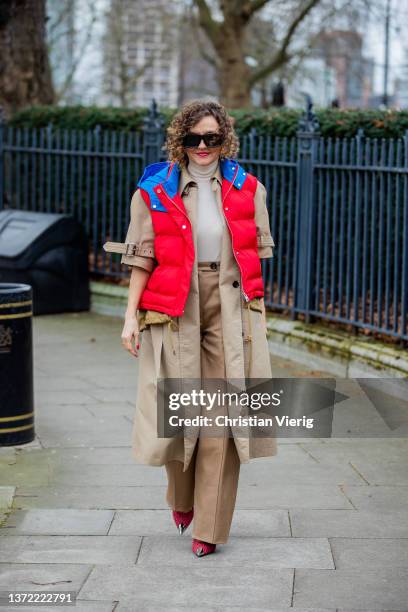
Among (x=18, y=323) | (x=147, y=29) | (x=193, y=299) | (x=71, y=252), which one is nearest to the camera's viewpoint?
(x=193, y=299)

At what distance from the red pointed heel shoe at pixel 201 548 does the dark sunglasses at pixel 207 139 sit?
1686mm

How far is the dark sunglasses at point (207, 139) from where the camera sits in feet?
16.4

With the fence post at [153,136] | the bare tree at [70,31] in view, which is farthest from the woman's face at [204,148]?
the bare tree at [70,31]

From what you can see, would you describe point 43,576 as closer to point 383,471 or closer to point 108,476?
point 108,476

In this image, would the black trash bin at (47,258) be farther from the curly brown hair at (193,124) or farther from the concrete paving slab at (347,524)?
the curly brown hair at (193,124)

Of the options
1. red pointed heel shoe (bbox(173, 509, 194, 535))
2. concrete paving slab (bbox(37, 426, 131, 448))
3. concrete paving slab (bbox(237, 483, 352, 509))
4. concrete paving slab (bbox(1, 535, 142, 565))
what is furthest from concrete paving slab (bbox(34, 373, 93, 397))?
red pointed heel shoe (bbox(173, 509, 194, 535))

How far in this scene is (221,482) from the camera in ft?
16.8

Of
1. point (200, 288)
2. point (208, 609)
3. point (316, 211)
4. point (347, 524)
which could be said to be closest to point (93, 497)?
point (347, 524)

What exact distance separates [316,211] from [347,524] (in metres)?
4.77

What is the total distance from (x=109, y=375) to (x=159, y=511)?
3579mm

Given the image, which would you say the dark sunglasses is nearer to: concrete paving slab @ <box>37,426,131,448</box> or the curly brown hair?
the curly brown hair

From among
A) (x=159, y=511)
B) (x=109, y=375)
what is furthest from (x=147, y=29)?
(x=159, y=511)

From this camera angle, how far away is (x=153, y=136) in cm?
1198

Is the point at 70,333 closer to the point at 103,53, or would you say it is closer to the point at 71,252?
the point at 71,252
